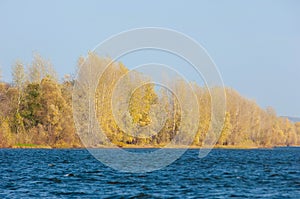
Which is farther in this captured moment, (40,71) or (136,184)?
(40,71)

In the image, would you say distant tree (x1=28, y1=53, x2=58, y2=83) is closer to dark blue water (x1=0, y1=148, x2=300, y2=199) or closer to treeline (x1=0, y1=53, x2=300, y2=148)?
treeline (x1=0, y1=53, x2=300, y2=148)

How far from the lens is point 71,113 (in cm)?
8450

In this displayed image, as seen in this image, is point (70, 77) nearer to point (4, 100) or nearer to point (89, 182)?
point (4, 100)

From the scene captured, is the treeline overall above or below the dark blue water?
above

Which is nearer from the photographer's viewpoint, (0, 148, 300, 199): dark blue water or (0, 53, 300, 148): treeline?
(0, 148, 300, 199): dark blue water

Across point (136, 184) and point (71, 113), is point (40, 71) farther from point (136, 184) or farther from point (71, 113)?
point (136, 184)

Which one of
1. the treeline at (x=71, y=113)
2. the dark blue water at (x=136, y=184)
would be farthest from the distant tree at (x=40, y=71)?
the dark blue water at (x=136, y=184)

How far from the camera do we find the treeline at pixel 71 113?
82.8 meters

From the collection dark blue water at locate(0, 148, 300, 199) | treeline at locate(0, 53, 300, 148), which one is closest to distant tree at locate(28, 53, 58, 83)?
treeline at locate(0, 53, 300, 148)

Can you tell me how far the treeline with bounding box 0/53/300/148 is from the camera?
8275 centimetres

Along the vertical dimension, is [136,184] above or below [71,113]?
below

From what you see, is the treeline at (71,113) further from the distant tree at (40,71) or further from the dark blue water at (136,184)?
the dark blue water at (136,184)

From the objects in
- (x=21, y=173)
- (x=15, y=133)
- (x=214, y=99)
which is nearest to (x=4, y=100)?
(x=15, y=133)

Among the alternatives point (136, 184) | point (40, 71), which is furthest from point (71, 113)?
point (136, 184)
